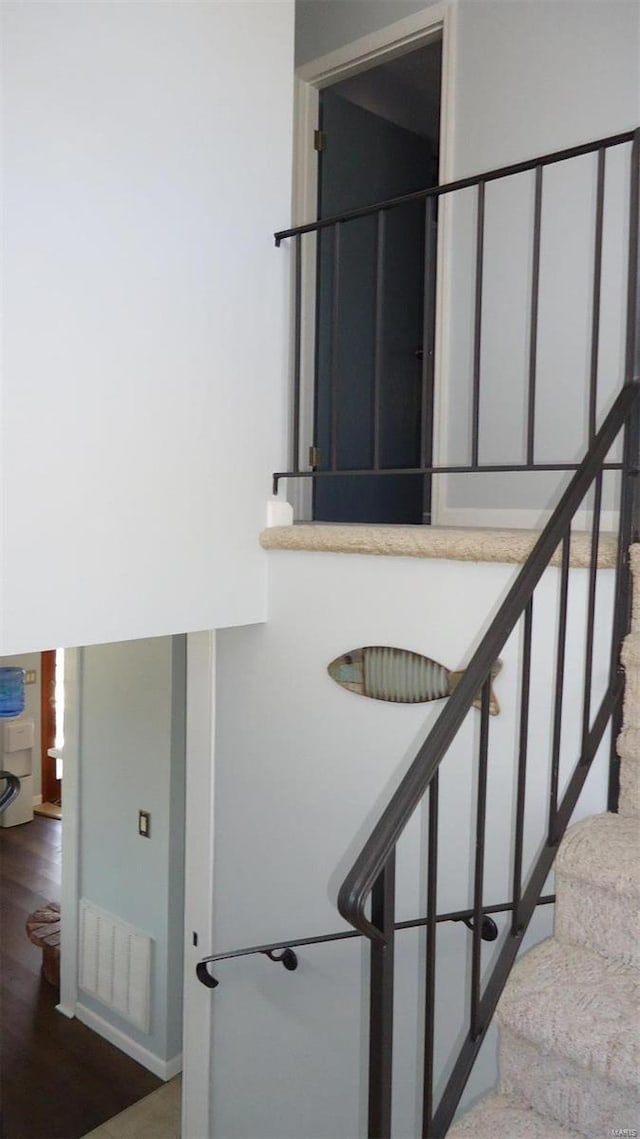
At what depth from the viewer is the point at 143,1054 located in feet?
12.4

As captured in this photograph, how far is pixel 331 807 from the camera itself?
2.31 metres

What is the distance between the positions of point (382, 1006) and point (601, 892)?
558 mm

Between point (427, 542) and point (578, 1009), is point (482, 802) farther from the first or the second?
point (427, 542)

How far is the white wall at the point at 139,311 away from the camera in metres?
1.83

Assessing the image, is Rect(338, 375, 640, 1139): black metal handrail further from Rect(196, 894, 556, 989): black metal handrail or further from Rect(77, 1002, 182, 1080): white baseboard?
Rect(77, 1002, 182, 1080): white baseboard

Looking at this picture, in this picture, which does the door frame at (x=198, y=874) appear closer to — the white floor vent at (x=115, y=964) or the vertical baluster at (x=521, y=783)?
the white floor vent at (x=115, y=964)

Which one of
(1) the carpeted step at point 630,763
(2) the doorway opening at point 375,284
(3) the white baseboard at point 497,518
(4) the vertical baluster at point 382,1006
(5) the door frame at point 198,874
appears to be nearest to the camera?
(4) the vertical baluster at point 382,1006

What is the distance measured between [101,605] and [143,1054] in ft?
9.10

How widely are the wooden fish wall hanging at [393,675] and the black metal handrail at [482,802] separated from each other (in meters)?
0.33

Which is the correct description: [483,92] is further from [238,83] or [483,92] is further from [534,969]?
[534,969]

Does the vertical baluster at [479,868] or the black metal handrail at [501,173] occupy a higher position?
the black metal handrail at [501,173]

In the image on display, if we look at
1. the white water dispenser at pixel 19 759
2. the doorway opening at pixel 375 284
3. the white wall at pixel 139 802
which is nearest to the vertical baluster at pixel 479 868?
the doorway opening at pixel 375 284

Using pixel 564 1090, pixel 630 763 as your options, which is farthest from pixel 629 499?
pixel 564 1090

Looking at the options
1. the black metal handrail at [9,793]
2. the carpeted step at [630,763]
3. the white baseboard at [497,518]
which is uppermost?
the white baseboard at [497,518]
